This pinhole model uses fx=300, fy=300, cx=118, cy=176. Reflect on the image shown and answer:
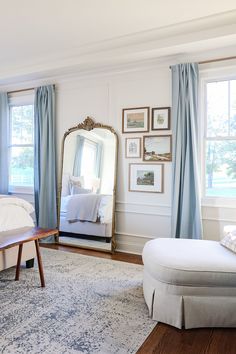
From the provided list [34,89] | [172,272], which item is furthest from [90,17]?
[172,272]

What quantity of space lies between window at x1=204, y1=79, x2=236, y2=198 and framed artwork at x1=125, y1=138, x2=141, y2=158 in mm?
868

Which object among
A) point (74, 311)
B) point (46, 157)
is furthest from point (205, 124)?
point (74, 311)

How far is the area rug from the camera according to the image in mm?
1961

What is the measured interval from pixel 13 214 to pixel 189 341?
88.5 inches

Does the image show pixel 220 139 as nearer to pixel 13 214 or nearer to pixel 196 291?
pixel 196 291

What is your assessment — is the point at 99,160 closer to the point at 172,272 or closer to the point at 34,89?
the point at 34,89

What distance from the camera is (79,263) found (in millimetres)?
3590

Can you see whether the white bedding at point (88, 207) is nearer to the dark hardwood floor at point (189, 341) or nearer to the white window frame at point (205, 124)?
the white window frame at point (205, 124)

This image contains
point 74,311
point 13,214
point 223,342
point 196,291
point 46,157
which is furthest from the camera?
point 46,157

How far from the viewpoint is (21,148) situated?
517 centimetres

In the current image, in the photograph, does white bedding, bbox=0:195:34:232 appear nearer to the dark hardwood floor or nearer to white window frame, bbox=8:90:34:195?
white window frame, bbox=8:90:34:195

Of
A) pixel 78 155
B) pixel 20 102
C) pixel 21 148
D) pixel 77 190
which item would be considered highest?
pixel 20 102

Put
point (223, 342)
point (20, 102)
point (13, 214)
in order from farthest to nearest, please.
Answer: point (20, 102) → point (13, 214) → point (223, 342)

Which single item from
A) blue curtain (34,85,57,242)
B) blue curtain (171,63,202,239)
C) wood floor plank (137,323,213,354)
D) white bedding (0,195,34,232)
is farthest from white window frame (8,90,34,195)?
wood floor plank (137,323,213,354)
